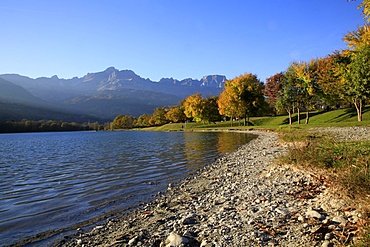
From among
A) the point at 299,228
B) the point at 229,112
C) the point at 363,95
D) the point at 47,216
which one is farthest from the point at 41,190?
the point at 229,112

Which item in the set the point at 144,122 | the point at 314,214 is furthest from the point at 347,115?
the point at 144,122

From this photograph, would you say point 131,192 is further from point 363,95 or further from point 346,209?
point 363,95

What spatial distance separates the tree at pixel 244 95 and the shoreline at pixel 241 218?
6244cm

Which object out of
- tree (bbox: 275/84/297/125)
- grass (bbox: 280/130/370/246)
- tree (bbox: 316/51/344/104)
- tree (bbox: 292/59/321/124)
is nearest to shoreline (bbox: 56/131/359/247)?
grass (bbox: 280/130/370/246)

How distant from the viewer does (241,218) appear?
25.8 feet

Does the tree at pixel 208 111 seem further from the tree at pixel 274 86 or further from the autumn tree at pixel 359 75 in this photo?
the autumn tree at pixel 359 75

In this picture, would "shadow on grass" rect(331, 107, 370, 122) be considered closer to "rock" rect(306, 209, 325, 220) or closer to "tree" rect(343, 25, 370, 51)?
"tree" rect(343, 25, 370, 51)

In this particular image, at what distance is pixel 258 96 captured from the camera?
74.5 meters

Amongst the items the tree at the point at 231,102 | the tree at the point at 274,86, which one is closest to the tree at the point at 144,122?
the tree at the point at 231,102

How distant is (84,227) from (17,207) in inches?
210

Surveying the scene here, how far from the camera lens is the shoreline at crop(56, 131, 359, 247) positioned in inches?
248

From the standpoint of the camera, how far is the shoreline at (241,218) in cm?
630

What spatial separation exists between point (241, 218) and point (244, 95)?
68.6 m

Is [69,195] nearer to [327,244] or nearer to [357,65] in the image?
[327,244]
